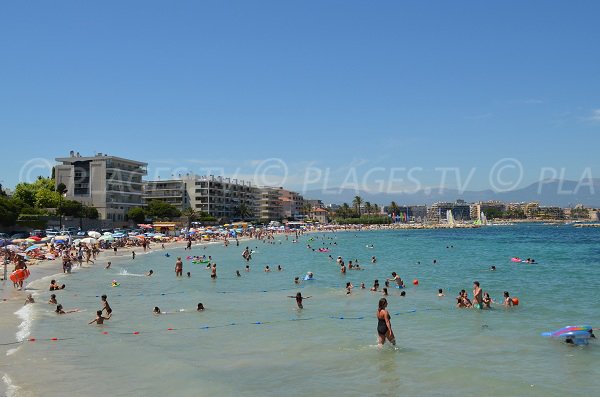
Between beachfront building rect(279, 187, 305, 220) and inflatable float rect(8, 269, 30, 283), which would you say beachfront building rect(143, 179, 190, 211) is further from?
inflatable float rect(8, 269, 30, 283)

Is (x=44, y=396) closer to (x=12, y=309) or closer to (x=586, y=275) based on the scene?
(x=12, y=309)

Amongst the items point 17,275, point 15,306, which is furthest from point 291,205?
point 15,306

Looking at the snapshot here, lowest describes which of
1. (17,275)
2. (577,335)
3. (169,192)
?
(577,335)

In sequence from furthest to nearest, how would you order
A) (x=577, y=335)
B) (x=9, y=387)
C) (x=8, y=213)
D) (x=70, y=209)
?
1. (x=70, y=209)
2. (x=8, y=213)
3. (x=577, y=335)
4. (x=9, y=387)

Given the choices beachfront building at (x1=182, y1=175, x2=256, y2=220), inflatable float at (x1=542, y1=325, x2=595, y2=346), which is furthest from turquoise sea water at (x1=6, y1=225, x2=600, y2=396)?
beachfront building at (x1=182, y1=175, x2=256, y2=220)

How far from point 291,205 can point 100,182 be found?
101 metres

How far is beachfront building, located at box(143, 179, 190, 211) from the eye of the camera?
132 m

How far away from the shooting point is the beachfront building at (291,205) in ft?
603

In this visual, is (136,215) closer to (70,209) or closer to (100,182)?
(100,182)

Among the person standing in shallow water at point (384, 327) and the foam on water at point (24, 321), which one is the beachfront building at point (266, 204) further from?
the person standing in shallow water at point (384, 327)

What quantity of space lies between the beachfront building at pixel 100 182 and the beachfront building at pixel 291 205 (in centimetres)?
8576

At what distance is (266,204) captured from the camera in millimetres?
164750

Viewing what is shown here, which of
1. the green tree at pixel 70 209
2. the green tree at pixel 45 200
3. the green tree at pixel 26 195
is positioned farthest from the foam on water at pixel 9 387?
the green tree at pixel 26 195

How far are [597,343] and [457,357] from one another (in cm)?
451
